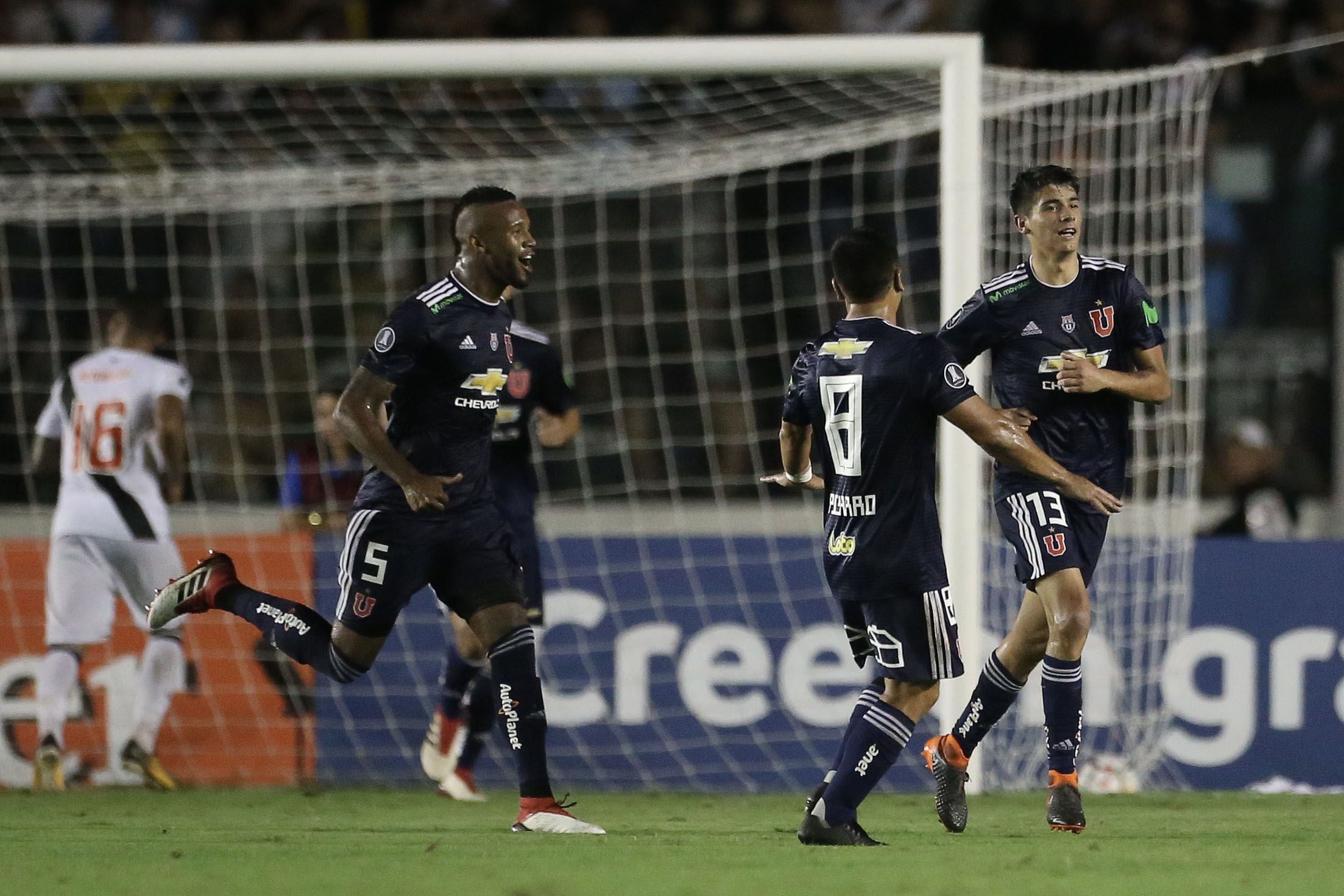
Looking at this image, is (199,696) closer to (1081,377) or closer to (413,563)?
(413,563)

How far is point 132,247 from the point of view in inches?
439

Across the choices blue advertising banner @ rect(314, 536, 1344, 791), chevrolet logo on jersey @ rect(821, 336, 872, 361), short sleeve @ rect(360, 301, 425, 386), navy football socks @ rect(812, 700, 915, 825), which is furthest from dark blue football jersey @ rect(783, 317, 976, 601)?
blue advertising banner @ rect(314, 536, 1344, 791)

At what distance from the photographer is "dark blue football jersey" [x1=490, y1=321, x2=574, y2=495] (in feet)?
26.5

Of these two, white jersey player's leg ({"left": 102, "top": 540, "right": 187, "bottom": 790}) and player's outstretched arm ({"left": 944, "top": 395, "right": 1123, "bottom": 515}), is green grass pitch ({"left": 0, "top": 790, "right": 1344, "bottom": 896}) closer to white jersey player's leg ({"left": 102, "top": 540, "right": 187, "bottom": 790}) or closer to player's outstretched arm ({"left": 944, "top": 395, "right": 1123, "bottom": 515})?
white jersey player's leg ({"left": 102, "top": 540, "right": 187, "bottom": 790})

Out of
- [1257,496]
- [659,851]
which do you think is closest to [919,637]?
[659,851]

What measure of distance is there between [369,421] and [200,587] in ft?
3.58

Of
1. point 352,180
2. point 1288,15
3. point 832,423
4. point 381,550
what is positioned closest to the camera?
point 832,423

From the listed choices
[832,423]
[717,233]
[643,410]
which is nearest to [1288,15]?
[717,233]

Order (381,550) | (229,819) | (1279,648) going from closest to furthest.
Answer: (381,550) → (229,819) → (1279,648)

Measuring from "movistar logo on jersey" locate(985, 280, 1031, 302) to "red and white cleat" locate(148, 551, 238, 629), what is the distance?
2722mm

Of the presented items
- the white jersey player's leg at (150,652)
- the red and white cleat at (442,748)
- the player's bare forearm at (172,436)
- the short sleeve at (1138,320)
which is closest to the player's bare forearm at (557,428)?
the red and white cleat at (442,748)

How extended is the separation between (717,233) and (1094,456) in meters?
5.66

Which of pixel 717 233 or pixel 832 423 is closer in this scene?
pixel 832 423

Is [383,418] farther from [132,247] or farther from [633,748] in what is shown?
[132,247]
